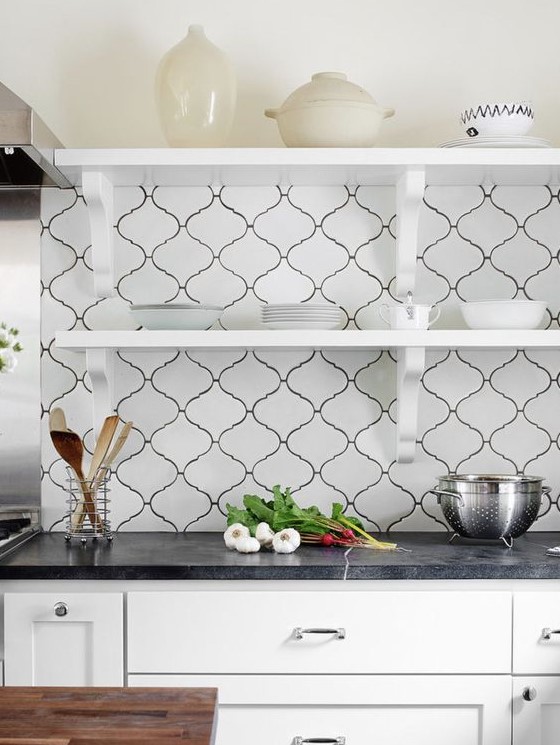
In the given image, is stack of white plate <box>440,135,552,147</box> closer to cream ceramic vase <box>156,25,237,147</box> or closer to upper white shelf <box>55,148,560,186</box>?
upper white shelf <box>55,148,560,186</box>

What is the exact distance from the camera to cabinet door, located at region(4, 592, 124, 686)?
6.56 feet

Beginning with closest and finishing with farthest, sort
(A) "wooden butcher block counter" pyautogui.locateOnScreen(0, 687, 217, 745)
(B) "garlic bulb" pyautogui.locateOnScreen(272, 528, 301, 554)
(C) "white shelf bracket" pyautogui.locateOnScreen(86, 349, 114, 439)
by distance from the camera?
(A) "wooden butcher block counter" pyautogui.locateOnScreen(0, 687, 217, 745) < (B) "garlic bulb" pyautogui.locateOnScreen(272, 528, 301, 554) < (C) "white shelf bracket" pyautogui.locateOnScreen(86, 349, 114, 439)

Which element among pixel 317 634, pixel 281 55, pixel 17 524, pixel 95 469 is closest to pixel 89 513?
pixel 95 469

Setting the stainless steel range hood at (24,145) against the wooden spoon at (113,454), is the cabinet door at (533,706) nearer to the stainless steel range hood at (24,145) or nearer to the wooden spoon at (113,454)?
the wooden spoon at (113,454)

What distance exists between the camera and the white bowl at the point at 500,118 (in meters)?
2.32

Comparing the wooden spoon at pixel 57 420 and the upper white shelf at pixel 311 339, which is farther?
the wooden spoon at pixel 57 420

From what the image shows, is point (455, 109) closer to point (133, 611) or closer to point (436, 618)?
point (436, 618)

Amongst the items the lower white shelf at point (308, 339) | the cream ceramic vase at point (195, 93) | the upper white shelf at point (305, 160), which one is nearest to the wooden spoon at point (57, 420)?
the lower white shelf at point (308, 339)

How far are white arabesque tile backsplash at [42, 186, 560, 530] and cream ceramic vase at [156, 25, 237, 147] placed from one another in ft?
0.81

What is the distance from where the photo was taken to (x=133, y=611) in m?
2.02

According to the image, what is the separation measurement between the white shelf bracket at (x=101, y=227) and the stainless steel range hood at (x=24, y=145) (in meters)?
0.09

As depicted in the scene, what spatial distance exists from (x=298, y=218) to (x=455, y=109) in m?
0.55

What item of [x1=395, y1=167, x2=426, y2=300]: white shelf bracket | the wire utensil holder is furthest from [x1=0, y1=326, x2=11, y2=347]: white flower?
[x1=395, y1=167, x2=426, y2=300]: white shelf bracket

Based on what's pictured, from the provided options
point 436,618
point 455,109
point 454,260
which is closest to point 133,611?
point 436,618
